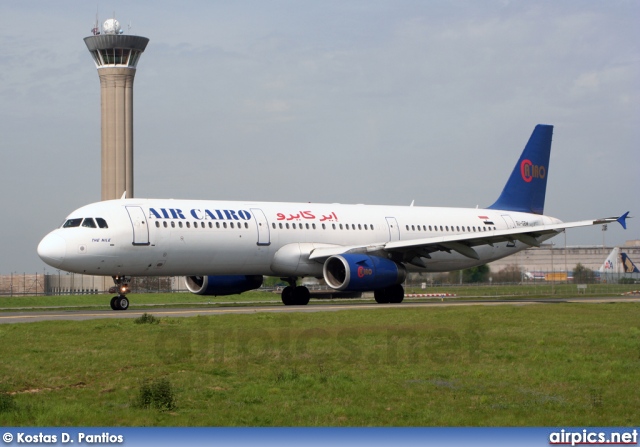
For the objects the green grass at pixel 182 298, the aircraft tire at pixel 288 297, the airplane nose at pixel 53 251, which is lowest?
Result: the green grass at pixel 182 298

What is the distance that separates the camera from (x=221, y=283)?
39.2 m

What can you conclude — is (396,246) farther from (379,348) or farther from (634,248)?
(634,248)

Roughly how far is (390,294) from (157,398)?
88.2 ft

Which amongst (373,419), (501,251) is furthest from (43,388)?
(501,251)

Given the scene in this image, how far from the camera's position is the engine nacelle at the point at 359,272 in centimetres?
3578

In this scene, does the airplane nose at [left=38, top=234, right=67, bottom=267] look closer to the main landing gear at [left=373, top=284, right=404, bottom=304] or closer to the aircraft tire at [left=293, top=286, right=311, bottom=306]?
the aircraft tire at [left=293, top=286, right=311, bottom=306]

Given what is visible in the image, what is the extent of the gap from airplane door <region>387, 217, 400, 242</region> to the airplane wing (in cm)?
247

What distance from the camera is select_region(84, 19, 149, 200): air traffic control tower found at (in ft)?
358

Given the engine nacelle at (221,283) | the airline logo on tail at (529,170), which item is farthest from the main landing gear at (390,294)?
the airline logo on tail at (529,170)

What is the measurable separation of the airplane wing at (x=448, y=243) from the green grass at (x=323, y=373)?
12.7 m

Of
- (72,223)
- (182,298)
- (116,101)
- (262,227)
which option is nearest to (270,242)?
(262,227)

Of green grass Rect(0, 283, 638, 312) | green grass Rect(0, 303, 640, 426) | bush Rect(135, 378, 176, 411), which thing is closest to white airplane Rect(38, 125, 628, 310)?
green grass Rect(0, 283, 638, 312)

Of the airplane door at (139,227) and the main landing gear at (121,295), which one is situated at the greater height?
the airplane door at (139,227)

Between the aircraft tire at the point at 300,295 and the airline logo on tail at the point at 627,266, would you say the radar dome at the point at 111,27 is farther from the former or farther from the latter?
the aircraft tire at the point at 300,295
